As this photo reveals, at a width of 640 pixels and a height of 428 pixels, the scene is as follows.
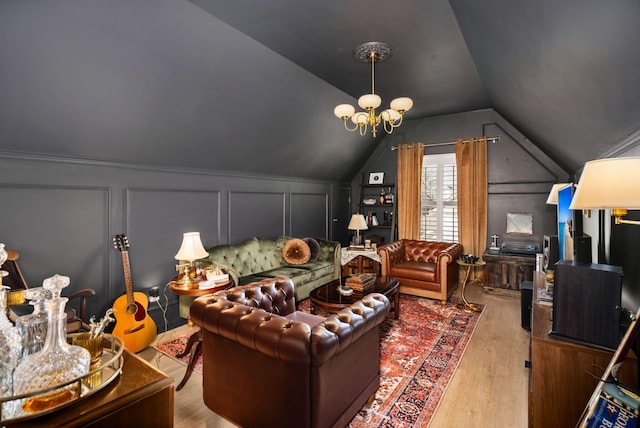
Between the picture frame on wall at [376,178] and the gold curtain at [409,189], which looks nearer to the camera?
the gold curtain at [409,189]

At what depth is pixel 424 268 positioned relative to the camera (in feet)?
14.9

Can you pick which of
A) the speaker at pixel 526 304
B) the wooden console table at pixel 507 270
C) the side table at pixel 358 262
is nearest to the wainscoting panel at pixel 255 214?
the side table at pixel 358 262

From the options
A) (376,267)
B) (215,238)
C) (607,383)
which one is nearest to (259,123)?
(215,238)

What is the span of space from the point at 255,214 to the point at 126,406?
410cm

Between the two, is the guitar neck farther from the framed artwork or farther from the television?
the framed artwork

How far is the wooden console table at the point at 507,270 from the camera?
184 inches

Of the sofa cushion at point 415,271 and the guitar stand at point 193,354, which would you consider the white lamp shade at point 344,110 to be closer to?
the guitar stand at point 193,354

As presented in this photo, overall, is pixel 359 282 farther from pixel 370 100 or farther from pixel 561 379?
pixel 561 379

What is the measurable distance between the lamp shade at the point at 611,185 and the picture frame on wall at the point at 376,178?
5.21m

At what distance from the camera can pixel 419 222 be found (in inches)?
239

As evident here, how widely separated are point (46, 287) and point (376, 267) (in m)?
4.85

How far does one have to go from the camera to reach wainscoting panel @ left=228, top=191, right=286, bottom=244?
457cm

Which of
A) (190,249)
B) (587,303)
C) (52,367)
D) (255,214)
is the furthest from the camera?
(255,214)

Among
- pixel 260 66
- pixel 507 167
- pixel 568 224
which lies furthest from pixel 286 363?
pixel 507 167
